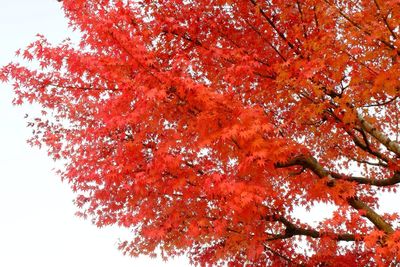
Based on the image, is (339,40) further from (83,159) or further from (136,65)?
(83,159)

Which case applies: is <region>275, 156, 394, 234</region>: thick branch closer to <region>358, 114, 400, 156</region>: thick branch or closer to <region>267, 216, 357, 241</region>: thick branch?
<region>267, 216, 357, 241</region>: thick branch

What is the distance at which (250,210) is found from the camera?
27.3 feet

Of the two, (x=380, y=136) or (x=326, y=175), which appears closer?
A: (x=326, y=175)

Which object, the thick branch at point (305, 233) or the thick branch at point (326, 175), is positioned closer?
the thick branch at point (326, 175)

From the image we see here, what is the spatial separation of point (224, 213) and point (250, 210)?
23.3 inches

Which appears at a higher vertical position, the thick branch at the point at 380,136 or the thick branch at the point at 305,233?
the thick branch at the point at 380,136

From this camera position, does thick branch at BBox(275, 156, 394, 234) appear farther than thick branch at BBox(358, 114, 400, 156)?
No

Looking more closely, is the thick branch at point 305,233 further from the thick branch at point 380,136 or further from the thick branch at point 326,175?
the thick branch at point 380,136

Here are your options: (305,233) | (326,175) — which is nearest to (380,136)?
(326,175)

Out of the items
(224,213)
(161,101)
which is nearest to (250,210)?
(224,213)

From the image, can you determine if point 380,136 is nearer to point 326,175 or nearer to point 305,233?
point 326,175

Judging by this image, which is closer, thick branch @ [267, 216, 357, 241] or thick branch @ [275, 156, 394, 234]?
thick branch @ [275, 156, 394, 234]

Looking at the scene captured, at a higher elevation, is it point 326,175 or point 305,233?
point 326,175

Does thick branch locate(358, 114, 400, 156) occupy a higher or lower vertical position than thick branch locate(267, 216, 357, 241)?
higher
